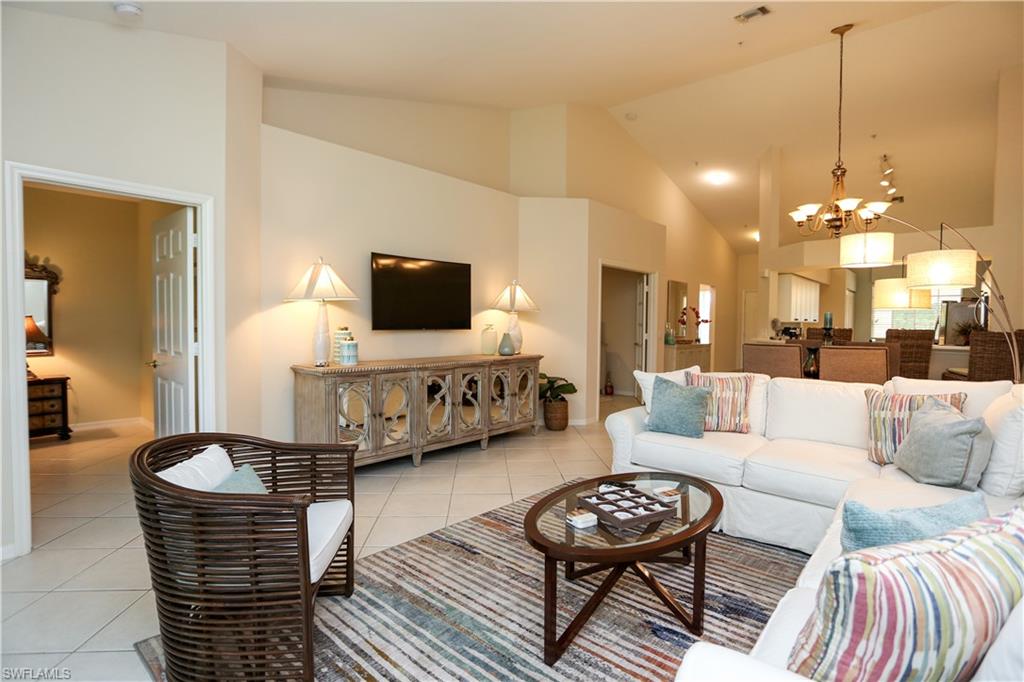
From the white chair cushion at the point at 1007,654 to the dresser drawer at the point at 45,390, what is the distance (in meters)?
6.58

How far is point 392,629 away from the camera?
6.73 ft

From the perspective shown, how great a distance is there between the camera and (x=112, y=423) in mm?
5691

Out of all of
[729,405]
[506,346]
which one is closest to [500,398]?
[506,346]

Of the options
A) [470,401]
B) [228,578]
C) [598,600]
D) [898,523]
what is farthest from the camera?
[470,401]

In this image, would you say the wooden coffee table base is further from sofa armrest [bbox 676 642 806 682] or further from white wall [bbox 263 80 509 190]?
white wall [bbox 263 80 509 190]

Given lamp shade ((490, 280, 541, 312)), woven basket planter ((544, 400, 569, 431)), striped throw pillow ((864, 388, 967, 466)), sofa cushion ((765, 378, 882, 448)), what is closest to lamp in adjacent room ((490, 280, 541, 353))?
lamp shade ((490, 280, 541, 312))

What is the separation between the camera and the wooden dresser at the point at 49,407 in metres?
4.94

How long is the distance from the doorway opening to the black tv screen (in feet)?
10.6

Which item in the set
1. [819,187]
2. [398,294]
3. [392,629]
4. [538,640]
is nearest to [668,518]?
[538,640]

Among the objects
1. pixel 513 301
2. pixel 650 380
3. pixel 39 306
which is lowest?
pixel 650 380

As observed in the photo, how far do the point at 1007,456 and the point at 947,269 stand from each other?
155cm

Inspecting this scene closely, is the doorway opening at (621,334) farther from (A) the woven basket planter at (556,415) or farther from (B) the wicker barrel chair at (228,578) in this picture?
(B) the wicker barrel chair at (228,578)

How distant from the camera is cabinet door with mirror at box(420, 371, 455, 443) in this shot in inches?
174

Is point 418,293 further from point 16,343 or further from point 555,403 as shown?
point 16,343
